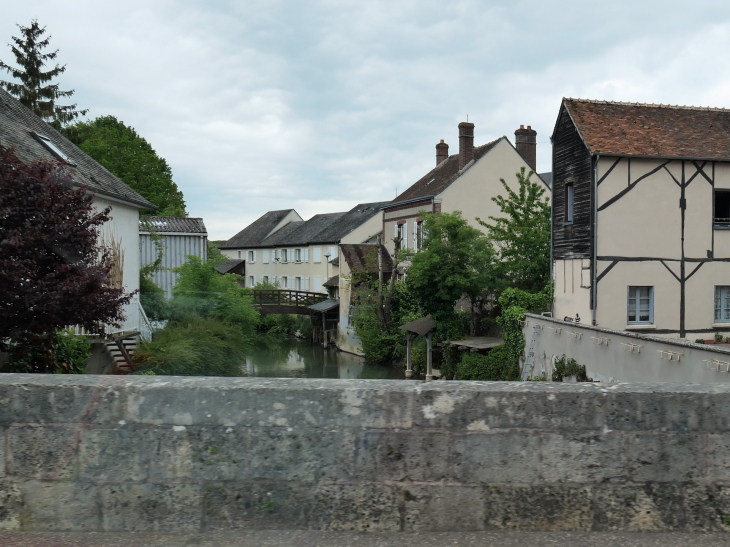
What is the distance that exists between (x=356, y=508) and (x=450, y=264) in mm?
25455

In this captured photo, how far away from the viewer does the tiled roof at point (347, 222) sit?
5284 cm

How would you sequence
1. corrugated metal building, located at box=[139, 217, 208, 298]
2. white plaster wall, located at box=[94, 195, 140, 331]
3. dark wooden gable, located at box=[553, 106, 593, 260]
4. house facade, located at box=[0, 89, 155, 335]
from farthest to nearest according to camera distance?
corrugated metal building, located at box=[139, 217, 208, 298] < dark wooden gable, located at box=[553, 106, 593, 260] < white plaster wall, located at box=[94, 195, 140, 331] < house facade, located at box=[0, 89, 155, 335]

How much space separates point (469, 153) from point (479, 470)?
111ft

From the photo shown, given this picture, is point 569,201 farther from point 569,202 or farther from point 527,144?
point 527,144

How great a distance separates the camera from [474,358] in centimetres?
2625

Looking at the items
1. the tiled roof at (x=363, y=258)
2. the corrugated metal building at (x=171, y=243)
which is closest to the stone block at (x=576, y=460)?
the corrugated metal building at (x=171, y=243)

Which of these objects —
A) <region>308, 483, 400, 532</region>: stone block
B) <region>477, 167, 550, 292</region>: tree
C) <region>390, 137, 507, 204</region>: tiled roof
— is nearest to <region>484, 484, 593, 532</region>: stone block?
<region>308, 483, 400, 532</region>: stone block

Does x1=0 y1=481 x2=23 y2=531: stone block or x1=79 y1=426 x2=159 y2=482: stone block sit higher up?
x1=79 y1=426 x2=159 y2=482: stone block

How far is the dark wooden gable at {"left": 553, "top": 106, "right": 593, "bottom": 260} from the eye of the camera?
66.4 ft

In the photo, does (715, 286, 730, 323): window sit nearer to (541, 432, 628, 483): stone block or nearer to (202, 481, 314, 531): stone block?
(541, 432, 628, 483): stone block

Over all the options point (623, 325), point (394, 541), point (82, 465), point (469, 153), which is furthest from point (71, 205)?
point (469, 153)

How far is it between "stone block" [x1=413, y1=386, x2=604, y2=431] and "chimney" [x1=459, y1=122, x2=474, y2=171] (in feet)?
109

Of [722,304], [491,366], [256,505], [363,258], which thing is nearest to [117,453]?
[256,505]

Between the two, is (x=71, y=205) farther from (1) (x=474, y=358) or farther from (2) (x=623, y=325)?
(1) (x=474, y=358)
